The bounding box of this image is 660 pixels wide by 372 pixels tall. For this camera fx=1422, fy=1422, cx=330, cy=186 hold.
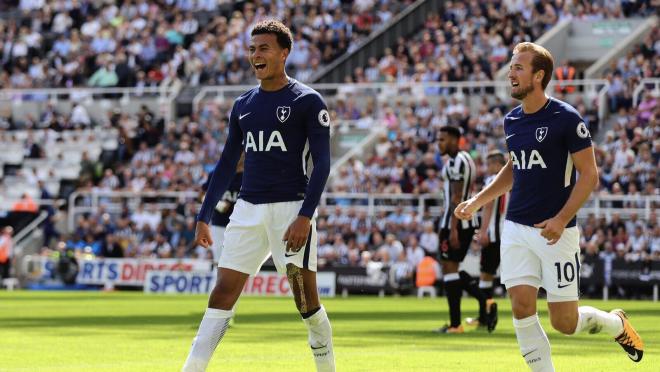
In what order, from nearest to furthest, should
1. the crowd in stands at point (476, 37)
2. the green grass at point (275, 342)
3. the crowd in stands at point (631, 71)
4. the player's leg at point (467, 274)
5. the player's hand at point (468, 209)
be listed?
the player's hand at point (468, 209) → the green grass at point (275, 342) → the player's leg at point (467, 274) → the crowd in stands at point (631, 71) → the crowd in stands at point (476, 37)

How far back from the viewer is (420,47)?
42688 mm

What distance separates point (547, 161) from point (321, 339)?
2008 millimetres

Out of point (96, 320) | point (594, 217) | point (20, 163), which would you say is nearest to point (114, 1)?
point (20, 163)

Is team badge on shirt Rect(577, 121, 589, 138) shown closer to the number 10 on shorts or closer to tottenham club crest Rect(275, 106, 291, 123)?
the number 10 on shorts

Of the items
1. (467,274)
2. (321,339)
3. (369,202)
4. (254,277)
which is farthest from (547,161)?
(369,202)

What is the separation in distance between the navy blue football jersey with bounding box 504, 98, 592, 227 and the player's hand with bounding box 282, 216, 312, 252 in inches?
60.5

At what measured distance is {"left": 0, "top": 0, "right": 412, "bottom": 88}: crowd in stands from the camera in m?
45.6

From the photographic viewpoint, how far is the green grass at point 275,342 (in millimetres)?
12734

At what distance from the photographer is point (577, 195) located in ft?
31.6

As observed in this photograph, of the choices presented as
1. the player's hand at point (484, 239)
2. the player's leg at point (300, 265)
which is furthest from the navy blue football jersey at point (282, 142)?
the player's hand at point (484, 239)

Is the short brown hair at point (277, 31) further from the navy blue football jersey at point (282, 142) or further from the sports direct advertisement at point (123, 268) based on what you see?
the sports direct advertisement at point (123, 268)

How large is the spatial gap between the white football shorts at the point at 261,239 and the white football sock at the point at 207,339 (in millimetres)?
357

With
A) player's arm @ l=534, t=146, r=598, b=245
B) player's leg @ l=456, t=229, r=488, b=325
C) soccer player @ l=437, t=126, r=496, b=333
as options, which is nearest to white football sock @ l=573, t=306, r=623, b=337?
player's arm @ l=534, t=146, r=598, b=245

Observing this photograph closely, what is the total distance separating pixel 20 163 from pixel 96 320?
81.1 ft
